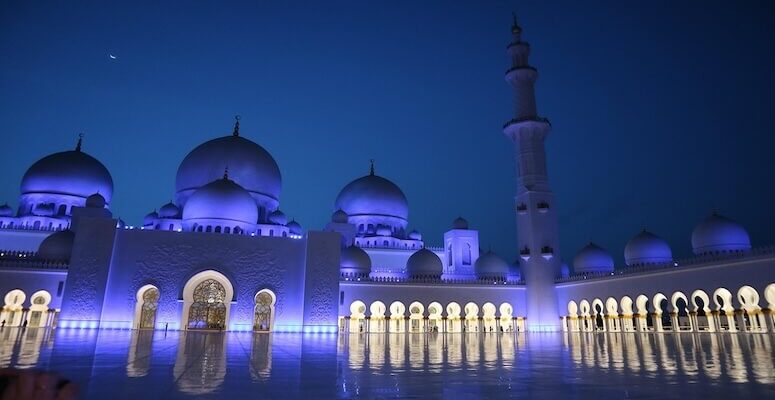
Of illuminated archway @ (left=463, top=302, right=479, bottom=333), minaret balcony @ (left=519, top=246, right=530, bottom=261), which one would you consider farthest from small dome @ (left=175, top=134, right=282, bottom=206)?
minaret balcony @ (left=519, top=246, right=530, bottom=261)

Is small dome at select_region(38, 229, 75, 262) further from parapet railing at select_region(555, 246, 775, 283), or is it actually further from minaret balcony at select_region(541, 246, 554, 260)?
parapet railing at select_region(555, 246, 775, 283)

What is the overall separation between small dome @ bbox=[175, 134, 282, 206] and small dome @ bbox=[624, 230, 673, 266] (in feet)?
52.9

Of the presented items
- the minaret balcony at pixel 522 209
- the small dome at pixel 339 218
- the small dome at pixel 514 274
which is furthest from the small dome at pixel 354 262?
the minaret balcony at pixel 522 209

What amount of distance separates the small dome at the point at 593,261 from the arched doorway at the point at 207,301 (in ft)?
50.9

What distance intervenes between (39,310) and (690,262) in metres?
22.5

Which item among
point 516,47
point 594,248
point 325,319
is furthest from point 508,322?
point 516,47

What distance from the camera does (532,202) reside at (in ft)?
72.2

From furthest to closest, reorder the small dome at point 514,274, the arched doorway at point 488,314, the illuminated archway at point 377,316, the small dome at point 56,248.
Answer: the small dome at point 514,274
the arched doorway at point 488,314
the illuminated archway at point 377,316
the small dome at point 56,248

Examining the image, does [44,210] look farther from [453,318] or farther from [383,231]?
[453,318]

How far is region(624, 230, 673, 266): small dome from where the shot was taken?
20.2 metres

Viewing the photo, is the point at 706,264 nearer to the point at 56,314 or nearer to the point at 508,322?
the point at 508,322

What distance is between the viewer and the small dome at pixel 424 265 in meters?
21.7

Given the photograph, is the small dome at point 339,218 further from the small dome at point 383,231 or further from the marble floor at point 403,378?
the marble floor at point 403,378

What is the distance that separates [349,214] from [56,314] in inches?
565
